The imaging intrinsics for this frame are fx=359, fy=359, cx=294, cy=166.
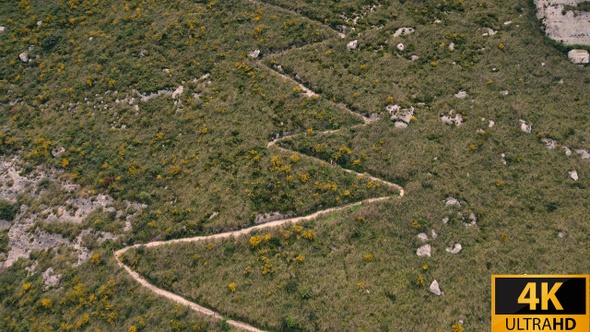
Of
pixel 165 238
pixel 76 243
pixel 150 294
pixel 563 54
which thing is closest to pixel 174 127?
pixel 165 238

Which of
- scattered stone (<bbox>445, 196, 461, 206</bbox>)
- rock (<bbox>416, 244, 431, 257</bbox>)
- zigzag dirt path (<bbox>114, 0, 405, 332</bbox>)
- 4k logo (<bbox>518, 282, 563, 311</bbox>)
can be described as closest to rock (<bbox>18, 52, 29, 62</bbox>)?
zigzag dirt path (<bbox>114, 0, 405, 332</bbox>)

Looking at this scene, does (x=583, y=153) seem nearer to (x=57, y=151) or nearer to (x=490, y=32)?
(x=490, y=32)

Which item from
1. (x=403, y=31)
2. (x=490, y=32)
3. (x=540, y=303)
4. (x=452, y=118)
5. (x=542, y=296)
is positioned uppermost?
(x=403, y=31)

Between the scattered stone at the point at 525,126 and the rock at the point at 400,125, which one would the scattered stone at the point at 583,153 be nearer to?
the scattered stone at the point at 525,126

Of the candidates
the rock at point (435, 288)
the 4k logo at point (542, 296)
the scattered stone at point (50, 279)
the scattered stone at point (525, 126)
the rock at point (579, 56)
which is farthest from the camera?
the rock at point (579, 56)

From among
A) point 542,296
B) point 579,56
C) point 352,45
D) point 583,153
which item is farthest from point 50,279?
point 579,56

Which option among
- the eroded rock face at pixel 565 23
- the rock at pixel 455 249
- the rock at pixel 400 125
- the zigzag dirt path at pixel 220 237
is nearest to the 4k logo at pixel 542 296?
the rock at pixel 455 249

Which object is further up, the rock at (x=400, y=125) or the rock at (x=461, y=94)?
the rock at (x=461, y=94)
